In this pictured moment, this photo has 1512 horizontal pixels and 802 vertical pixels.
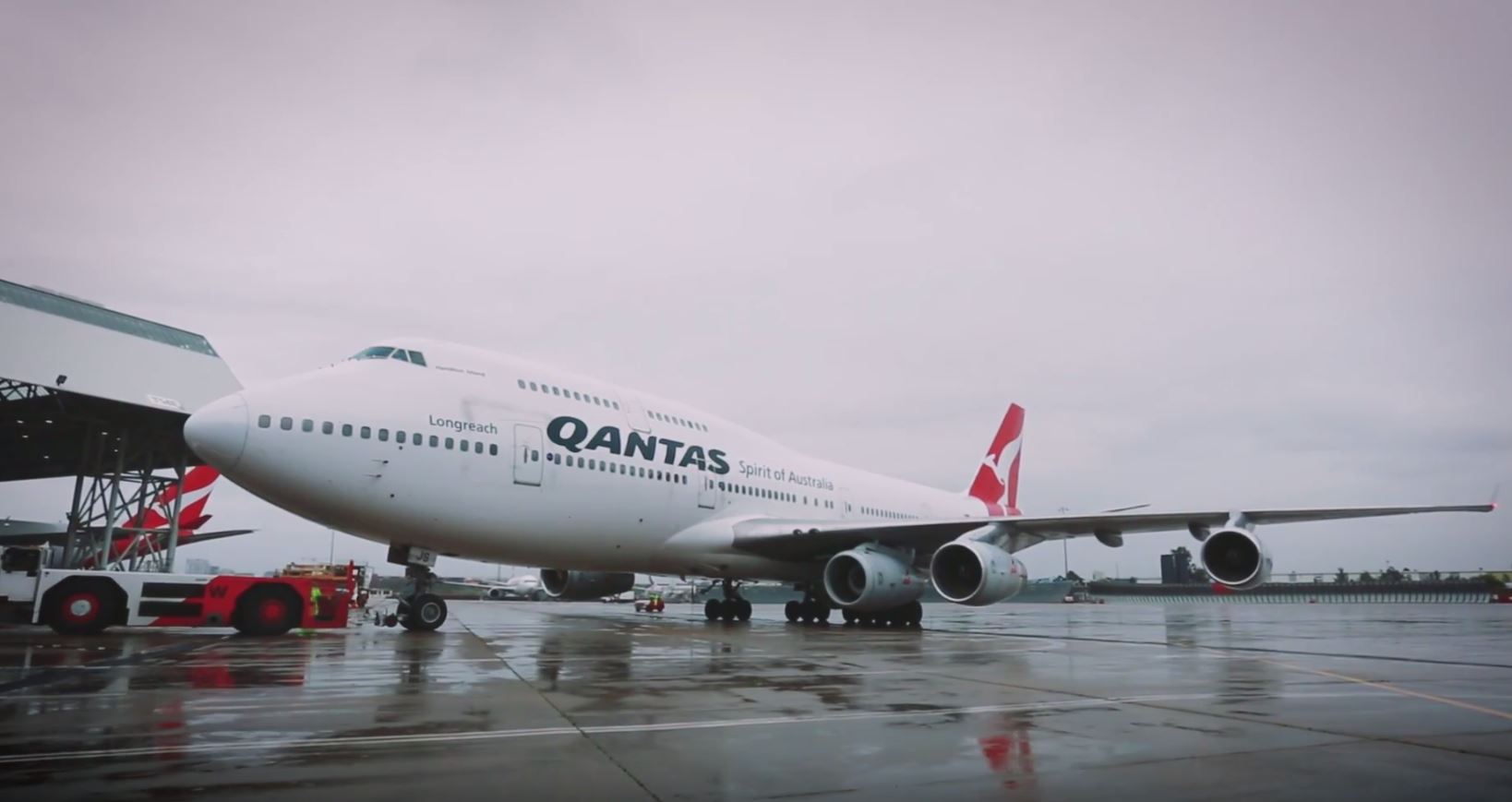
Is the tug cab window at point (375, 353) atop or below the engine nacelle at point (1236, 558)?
atop

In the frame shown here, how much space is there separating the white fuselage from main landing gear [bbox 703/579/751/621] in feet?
6.72

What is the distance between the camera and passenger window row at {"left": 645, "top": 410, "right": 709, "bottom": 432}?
1972cm

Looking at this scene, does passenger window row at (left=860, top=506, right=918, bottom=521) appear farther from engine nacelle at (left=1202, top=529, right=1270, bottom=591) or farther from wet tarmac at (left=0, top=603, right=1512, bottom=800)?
wet tarmac at (left=0, top=603, right=1512, bottom=800)

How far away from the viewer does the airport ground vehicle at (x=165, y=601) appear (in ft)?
49.2

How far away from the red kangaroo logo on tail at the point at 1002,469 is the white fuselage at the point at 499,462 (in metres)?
13.4

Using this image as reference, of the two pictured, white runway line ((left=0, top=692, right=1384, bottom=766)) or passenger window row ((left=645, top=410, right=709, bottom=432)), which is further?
passenger window row ((left=645, top=410, right=709, bottom=432))

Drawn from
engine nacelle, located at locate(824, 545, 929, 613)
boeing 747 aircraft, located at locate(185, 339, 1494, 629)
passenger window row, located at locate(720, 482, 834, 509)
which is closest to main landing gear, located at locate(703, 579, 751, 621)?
boeing 747 aircraft, located at locate(185, 339, 1494, 629)

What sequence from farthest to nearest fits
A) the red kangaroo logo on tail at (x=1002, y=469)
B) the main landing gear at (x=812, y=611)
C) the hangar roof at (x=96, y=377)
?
the red kangaroo logo on tail at (x=1002, y=469) → the hangar roof at (x=96, y=377) → the main landing gear at (x=812, y=611)

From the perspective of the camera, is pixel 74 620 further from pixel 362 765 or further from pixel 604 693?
pixel 362 765

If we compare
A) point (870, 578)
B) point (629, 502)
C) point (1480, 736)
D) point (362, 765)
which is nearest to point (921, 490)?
point (870, 578)

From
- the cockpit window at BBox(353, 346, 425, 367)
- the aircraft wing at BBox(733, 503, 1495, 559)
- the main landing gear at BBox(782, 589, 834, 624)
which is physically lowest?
the main landing gear at BBox(782, 589, 834, 624)

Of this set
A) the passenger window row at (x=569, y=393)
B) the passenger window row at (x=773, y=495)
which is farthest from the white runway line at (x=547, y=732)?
the passenger window row at (x=773, y=495)

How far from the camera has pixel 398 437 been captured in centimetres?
1453

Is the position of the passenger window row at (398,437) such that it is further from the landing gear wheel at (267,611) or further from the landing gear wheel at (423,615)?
the landing gear wheel at (267,611)
